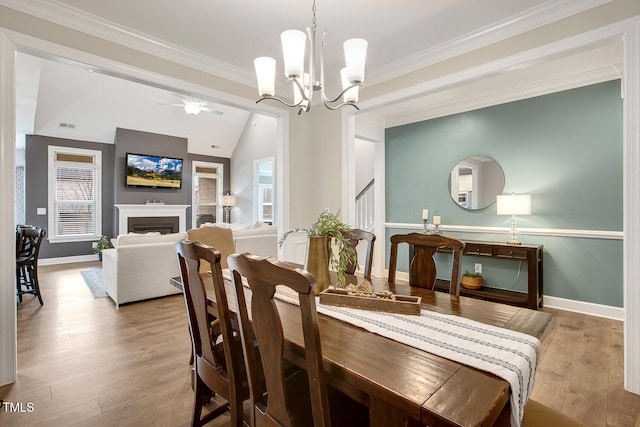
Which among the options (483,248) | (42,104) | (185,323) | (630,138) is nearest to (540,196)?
(483,248)

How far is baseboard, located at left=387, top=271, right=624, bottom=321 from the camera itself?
131 inches

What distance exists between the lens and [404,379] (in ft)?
2.88

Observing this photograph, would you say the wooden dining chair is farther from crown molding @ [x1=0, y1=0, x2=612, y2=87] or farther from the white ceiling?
crown molding @ [x1=0, y1=0, x2=612, y2=87]

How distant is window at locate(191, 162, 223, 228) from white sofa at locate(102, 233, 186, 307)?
173 inches

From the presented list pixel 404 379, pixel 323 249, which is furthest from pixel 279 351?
pixel 323 249

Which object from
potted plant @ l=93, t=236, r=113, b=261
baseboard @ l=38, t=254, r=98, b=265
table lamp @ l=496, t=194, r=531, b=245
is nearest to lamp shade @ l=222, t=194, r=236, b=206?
potted plant @ l=93, t=236, r=113, b=261

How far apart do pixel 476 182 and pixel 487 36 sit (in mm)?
2136

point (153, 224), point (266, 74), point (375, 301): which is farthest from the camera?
point (153, 224)

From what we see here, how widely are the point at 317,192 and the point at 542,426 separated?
3.24m

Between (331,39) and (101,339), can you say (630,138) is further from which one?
(101,339)

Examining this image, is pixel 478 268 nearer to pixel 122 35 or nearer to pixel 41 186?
pixel 122 35

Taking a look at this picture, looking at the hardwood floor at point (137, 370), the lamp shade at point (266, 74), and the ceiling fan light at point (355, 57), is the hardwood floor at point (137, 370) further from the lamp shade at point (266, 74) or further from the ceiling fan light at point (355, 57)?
the ceiling fan light at point (355, 57)

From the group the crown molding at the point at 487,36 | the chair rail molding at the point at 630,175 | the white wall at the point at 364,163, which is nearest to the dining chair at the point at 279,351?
the chair rail molding at the point at 630,175

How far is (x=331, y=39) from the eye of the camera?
2738 millimetres
